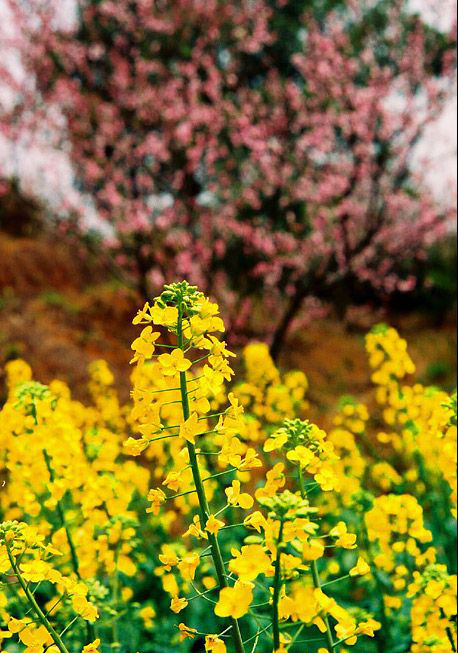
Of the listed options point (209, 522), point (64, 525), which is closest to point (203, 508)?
point (209, 522)

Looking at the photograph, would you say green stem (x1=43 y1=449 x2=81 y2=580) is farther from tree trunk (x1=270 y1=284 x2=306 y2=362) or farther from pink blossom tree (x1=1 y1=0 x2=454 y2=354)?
tree trunk (x1=270 y1=284 x2=306 y2=362)

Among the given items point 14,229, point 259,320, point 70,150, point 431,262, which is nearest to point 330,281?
point 259,320

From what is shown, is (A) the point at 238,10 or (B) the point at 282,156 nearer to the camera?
(B) the point at 282,156

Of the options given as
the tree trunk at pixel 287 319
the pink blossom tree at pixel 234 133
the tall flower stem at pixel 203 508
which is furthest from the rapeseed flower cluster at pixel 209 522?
the pink blossom tree at pixel 234 133

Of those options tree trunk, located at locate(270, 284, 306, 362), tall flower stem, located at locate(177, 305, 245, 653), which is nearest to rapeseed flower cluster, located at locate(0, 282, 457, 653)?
tall flower stem, located at locate(177, 305, 245, 653)

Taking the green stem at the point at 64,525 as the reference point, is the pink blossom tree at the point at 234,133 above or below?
above

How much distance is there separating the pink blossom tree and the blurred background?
1.5 inches

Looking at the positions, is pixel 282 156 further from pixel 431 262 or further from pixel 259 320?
pixel 431 262

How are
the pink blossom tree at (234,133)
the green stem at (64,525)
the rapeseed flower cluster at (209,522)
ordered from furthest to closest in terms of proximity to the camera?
the pink blossom tree at (234,133) < the green stem at (64,525) < the rapeseed flower cluster at (209,522)

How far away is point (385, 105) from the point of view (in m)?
10.0

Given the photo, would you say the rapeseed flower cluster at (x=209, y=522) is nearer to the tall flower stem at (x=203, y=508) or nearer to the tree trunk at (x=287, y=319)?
the tall flower stem at (x=203, y=508)

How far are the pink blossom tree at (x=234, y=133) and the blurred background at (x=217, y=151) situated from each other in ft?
0.13

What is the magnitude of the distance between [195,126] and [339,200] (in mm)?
2816

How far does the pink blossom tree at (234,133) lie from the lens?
9953mm
